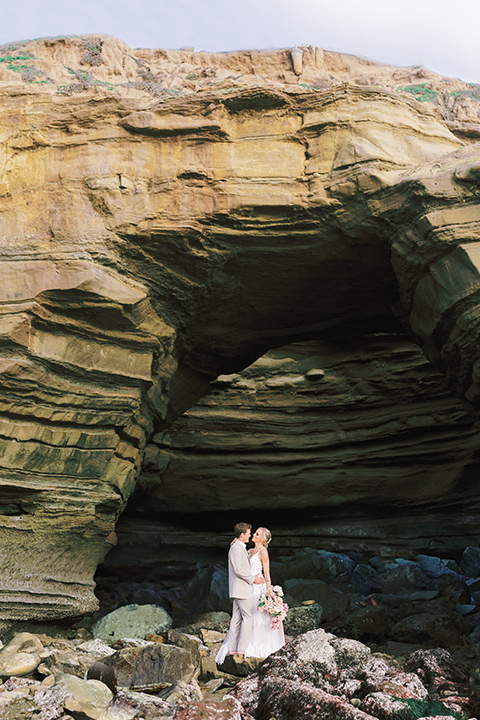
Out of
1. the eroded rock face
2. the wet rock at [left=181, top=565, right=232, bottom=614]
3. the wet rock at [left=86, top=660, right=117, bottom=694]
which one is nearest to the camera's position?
the wet rock at [left=86, top=660, right=117, bottom=694]

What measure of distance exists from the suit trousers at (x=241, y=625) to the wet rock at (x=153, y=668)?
59 centimetres

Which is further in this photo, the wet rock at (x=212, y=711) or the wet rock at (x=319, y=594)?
the wet rock at (x=319, y=594)

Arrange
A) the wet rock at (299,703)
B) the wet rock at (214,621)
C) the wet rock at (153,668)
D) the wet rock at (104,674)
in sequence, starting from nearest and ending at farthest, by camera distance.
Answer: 1. the wet rock at (299,703)
2. the wet rock at (104,674)
3. the wet rock at (153,668)
4. the wet rock at (214,621)

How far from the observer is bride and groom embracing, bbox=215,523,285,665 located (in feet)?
20.3

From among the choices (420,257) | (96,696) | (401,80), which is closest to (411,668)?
(96,696)

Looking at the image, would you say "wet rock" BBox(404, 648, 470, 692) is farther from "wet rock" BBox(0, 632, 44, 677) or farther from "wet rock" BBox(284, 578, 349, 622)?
"wet rock" BBox(0, 632, 44, 677)

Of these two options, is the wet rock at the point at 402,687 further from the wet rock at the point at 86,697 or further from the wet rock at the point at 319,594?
the wet rock at the point at 319,594

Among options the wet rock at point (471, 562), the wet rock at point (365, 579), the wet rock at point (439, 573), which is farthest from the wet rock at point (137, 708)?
the wet rock at point (471, 562)

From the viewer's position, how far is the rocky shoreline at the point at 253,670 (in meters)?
4.53

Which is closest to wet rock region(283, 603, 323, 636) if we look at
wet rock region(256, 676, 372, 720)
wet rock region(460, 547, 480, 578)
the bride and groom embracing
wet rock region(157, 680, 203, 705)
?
the bride and groom embracing

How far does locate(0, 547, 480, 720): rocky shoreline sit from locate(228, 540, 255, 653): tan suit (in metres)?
0.23

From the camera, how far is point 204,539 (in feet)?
45.4

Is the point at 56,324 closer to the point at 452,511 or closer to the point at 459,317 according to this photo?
the point at 459,317

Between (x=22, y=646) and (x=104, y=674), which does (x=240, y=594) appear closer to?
(x=104, y=674)
